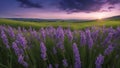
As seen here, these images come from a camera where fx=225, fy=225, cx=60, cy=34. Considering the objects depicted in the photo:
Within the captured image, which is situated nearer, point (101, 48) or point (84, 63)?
point (84, 63)

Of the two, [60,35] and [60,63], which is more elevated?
[60,35]

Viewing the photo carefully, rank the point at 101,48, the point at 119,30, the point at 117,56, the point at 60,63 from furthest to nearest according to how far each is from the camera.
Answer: the point at 119,30 < the point at 101,48 < the point at 60,63 < the point at 117,56

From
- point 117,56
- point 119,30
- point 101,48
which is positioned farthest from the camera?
point 119,30

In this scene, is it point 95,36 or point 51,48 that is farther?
point 95,36

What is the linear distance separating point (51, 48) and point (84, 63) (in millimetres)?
602

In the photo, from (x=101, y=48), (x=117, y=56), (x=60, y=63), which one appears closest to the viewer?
(x=117, y=56)

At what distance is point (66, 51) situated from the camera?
9.18ft

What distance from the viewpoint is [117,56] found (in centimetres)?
246

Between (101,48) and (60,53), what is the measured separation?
0.55 meters

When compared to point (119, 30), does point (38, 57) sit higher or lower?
lower

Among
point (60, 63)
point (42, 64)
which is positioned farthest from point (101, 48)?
point (42, 64)

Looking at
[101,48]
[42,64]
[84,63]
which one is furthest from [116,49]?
[42,64]

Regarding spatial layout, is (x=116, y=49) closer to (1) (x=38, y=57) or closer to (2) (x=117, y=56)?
(2) (x=117, y=56)

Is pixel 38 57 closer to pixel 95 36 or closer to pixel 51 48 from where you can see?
pixel 51 48
